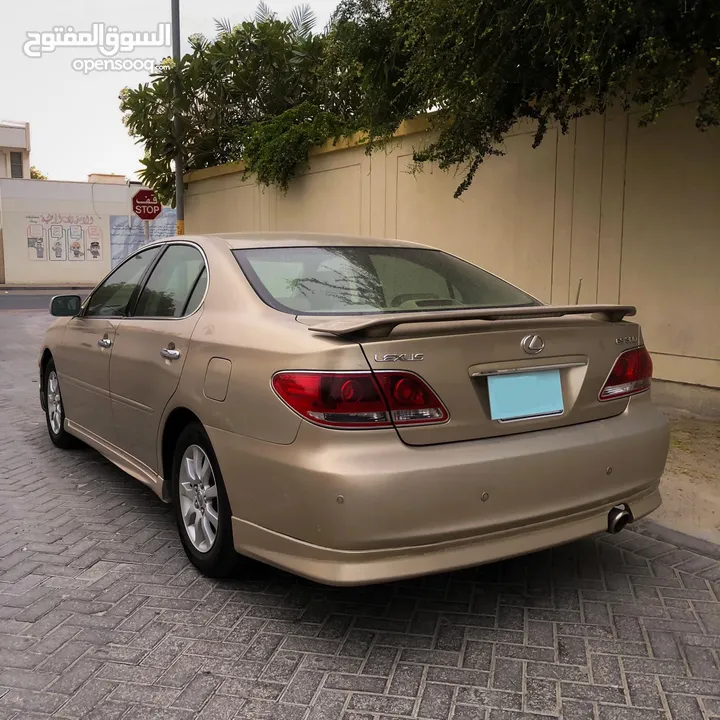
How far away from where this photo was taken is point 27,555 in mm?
3707

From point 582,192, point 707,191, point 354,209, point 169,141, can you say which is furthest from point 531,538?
point 169,141

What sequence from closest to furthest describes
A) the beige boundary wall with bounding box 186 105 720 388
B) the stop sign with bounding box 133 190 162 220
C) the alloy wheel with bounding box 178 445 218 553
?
the alloy wheel with bounding box 178 445 218 553 → the beige boundary wall with bounding box 186 105 720 388 → the stop sign with bounding box 133 190 162 220

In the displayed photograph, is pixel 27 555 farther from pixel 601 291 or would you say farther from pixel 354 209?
pixel 354 209

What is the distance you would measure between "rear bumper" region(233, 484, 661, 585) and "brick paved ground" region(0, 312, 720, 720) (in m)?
0.35

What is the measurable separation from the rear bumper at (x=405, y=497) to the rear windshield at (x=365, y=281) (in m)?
0.73

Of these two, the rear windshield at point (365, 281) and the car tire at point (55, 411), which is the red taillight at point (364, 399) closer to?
the rear windshield at point (365, 281)

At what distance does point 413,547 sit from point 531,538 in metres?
0.52

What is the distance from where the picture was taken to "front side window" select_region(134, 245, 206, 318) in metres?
3.80

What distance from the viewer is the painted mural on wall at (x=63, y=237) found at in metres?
34.8

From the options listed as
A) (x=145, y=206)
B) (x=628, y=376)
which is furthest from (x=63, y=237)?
(x=628, y=376)

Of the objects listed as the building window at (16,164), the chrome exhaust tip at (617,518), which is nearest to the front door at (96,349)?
the chrome exhaust tip at (617,518)

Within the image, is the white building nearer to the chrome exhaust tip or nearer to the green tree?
the green tree

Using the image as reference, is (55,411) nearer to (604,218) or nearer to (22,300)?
(604,218)

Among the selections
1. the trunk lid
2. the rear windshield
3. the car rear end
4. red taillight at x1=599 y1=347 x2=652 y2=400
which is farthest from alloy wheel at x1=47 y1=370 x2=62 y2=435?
red taillight at x1=599 y1=347 x2=652 y2=400
